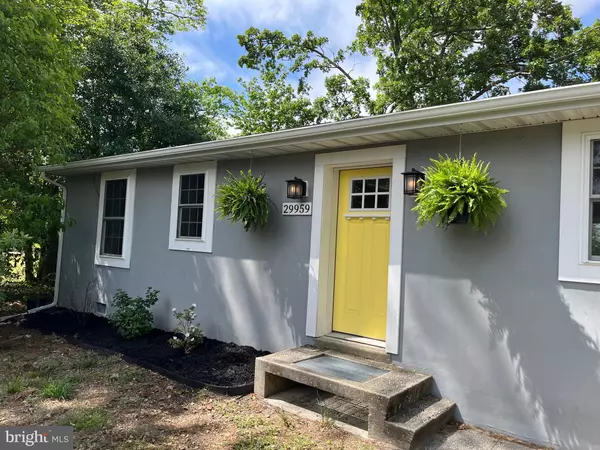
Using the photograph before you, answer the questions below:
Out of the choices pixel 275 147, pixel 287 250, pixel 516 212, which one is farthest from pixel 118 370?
pixel 516 212

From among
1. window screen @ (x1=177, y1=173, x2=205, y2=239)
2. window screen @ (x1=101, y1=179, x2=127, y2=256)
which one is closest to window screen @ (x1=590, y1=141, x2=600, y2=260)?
window screen @ (x1=177, y1=173, x2=205, y2=239)

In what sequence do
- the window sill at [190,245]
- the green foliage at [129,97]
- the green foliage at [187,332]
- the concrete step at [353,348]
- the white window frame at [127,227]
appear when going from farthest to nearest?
1. the green foliage at [129,97]
2. the white window frame at [127,227]
3. the window sill at [190,245]
4. the green foliage at [187,332]
5. the concrete step at [353,348]

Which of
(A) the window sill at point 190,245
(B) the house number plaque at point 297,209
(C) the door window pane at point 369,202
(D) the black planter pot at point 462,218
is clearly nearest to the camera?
(D) the black planter pot at point 462,218

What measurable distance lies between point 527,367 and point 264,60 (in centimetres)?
1420

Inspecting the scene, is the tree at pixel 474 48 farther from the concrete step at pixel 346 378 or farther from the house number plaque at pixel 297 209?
the concrete step at pixel 346 378

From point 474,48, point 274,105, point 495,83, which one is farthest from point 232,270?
point 274,105

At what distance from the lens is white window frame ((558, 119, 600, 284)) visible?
10.00 feet

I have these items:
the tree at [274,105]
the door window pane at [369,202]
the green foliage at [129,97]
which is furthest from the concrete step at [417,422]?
the tree at [274,105]

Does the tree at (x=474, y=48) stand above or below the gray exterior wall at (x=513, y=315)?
above

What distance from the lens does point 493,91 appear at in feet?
39.7

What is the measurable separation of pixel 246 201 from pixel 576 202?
323cm

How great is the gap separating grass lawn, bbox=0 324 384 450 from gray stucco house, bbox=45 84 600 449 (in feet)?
3.79

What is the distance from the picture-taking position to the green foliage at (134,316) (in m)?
5.60

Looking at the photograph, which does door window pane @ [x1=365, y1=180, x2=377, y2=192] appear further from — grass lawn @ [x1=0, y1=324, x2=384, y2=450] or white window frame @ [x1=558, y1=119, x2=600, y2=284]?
grass lawn @ [x1=0, y1=324, x2=384, y2=450]
